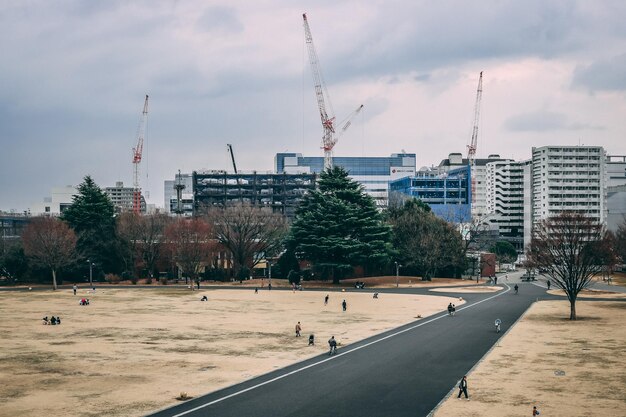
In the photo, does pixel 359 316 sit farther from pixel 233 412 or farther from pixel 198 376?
pixel 233 412

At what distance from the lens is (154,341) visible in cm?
5262

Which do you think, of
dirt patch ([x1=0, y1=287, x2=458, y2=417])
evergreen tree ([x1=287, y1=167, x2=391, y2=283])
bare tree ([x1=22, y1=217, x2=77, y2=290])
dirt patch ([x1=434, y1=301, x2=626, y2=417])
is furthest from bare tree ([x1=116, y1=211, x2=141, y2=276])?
dirt patch ([x1=434, y1=301, x2=626, y2=417])

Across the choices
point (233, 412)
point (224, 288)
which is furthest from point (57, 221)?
point (233, 412)

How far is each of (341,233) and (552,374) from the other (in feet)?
258

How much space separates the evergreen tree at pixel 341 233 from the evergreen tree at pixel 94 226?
127ft

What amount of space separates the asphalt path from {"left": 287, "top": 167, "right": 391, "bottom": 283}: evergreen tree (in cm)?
5506

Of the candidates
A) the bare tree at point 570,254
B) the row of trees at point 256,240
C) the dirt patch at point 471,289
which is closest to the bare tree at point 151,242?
the row of trees at point 256,240

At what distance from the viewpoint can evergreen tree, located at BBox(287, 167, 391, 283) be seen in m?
114

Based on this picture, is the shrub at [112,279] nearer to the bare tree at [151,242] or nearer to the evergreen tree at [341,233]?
the bare tree at [151,242]

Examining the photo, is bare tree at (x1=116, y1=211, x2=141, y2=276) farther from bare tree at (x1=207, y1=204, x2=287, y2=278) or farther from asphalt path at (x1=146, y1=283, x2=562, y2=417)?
asphalt path at (x1=146, y1=283, x2=562, y2=417)

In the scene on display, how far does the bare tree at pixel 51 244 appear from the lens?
11406cm

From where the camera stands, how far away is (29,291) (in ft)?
353

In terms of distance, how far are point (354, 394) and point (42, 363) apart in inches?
906

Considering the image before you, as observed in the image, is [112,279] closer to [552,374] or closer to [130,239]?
[130,239]
